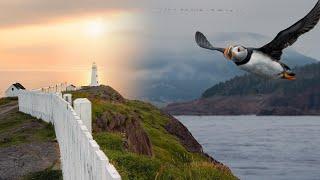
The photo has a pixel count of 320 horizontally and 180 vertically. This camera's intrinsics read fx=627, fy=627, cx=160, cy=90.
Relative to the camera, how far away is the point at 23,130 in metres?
33.0

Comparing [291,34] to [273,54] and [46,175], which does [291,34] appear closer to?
[273,54]

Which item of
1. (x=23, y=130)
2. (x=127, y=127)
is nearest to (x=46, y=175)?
(x=127, y=127)

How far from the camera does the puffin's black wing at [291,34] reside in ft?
15.2

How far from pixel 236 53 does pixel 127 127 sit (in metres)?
27.2

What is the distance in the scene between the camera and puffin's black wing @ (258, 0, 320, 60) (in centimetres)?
463

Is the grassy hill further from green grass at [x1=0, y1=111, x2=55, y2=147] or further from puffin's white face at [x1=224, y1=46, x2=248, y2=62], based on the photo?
puffin's white face at [x1=224, y1=46, x2=248, y2=62]

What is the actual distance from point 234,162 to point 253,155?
15298 millimetres

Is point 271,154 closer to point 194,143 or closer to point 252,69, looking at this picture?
point 194,143

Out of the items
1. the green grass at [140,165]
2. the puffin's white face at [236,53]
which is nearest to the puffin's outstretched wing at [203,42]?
the puffin's white face at [236,53]

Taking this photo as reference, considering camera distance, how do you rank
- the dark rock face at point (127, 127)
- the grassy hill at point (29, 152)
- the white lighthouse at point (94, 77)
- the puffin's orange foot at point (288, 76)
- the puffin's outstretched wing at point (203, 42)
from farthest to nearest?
the white lighthouse at point (94, 77) < the dark rock face at point (127, 127) < the grassy hill at point (29, 152) < the puffin's outstretched wing at point (203, 42) < the puffin's orange foot at point (288, 76)

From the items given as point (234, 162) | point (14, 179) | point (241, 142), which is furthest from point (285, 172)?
point (14, 179)

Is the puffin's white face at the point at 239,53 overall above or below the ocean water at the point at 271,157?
above

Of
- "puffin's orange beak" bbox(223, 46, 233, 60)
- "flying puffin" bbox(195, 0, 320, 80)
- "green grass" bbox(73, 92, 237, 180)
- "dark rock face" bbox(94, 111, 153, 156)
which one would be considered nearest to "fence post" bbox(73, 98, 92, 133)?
"green grass" bbox(73, 92, 237, 180)

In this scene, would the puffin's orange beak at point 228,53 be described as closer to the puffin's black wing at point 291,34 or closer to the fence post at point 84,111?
the puffin's black wing at point 291,34
